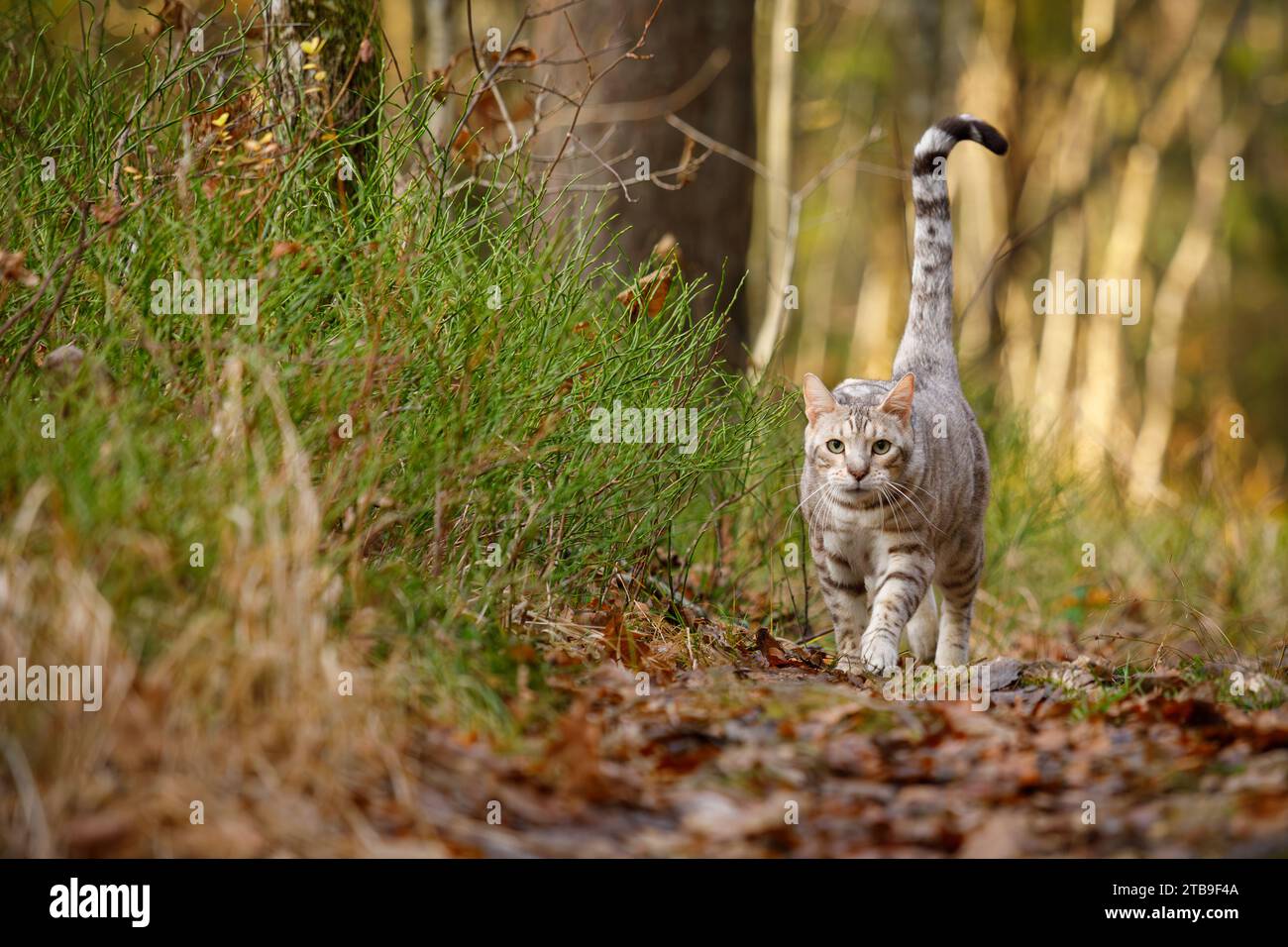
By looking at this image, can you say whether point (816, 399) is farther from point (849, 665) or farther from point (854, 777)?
point (854, 777)

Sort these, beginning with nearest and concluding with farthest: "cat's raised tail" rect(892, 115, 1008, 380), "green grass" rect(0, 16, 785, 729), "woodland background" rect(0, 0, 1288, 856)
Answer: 1. "woodland background" rect(0, 0, 1288, 856)
2. "green grass" rect(0, 16, 785, 729)
3. "cat's raised tail" rect(892, 115, 1008, 380)

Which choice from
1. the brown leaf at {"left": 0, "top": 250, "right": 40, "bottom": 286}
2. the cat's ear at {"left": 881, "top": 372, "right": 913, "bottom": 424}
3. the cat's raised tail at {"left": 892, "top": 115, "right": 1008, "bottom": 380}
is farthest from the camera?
the cat's raised tail at {"left": 892, "top": 115, "right": 1008, "bottom": 380}

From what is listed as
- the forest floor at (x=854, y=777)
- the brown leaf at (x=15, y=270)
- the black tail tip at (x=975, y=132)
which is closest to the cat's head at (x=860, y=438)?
the black tail tip at (x=975, y=132)

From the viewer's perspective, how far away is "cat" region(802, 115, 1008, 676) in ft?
15.4

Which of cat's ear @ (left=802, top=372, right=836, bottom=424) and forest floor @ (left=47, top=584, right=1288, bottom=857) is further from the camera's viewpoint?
cat's ear @ (left=802, top=372, right=836, bottom=424)

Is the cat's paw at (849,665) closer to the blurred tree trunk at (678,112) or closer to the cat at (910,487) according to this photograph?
the cat at (910,487)

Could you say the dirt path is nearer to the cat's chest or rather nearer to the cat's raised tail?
the cat's chest

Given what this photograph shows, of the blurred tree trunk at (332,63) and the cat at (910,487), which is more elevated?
the blurred tree trunk at (332,63)

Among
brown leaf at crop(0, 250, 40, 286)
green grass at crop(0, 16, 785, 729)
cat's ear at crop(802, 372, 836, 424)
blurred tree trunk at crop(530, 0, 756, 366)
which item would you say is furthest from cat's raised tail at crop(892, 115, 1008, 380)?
brown leaf at crop(0, 250, 40, 286)

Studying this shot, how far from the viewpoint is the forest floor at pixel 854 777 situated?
267 centimetres

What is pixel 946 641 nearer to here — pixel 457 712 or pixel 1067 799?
pixel 1067 799

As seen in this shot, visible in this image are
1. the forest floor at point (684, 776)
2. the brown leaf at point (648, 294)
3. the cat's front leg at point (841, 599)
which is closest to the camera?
the forest floor at point (684, 776)

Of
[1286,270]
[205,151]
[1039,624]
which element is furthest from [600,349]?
[1286,270]

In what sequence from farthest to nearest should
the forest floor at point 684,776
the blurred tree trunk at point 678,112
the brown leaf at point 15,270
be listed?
the blurred tree trunk at point 678,112, the brown leaf at point 15,270, the forest floor at point 684,776
